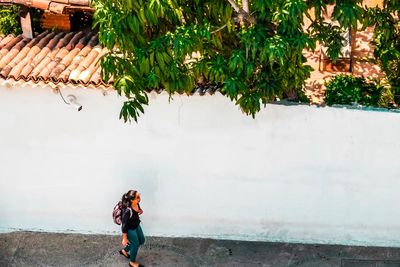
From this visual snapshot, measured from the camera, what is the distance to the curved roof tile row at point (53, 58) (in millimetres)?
10414

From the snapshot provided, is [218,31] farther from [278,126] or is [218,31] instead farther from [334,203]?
[334,203]

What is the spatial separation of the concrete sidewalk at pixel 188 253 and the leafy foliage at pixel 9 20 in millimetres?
3704

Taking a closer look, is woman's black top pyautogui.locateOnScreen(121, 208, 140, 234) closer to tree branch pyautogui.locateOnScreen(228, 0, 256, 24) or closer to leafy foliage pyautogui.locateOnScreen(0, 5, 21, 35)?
tree branch pyautogui.locateOnScreen(228, 0, 256, 24)

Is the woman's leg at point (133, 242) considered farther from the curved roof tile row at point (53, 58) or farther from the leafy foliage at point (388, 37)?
the leafy foliage at point (388, 37)

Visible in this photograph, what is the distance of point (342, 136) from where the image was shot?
407 inches

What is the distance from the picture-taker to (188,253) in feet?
37.0

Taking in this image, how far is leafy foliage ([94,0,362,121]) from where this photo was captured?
327 inches

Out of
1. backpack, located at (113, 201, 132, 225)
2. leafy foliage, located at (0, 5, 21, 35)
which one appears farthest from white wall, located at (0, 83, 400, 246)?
leafy foliage, located at (0, 5, 21, 35)

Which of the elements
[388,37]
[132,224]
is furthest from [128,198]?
[388,37]

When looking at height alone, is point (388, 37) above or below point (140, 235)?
above

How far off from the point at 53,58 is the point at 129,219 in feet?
9.38

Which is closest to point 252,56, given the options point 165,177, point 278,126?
point 278,126

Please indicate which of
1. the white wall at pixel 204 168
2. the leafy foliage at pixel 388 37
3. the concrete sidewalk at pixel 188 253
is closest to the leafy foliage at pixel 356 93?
the leafy foliage at pixel 388 37

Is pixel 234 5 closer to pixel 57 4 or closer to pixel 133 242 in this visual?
pixel 57 4
